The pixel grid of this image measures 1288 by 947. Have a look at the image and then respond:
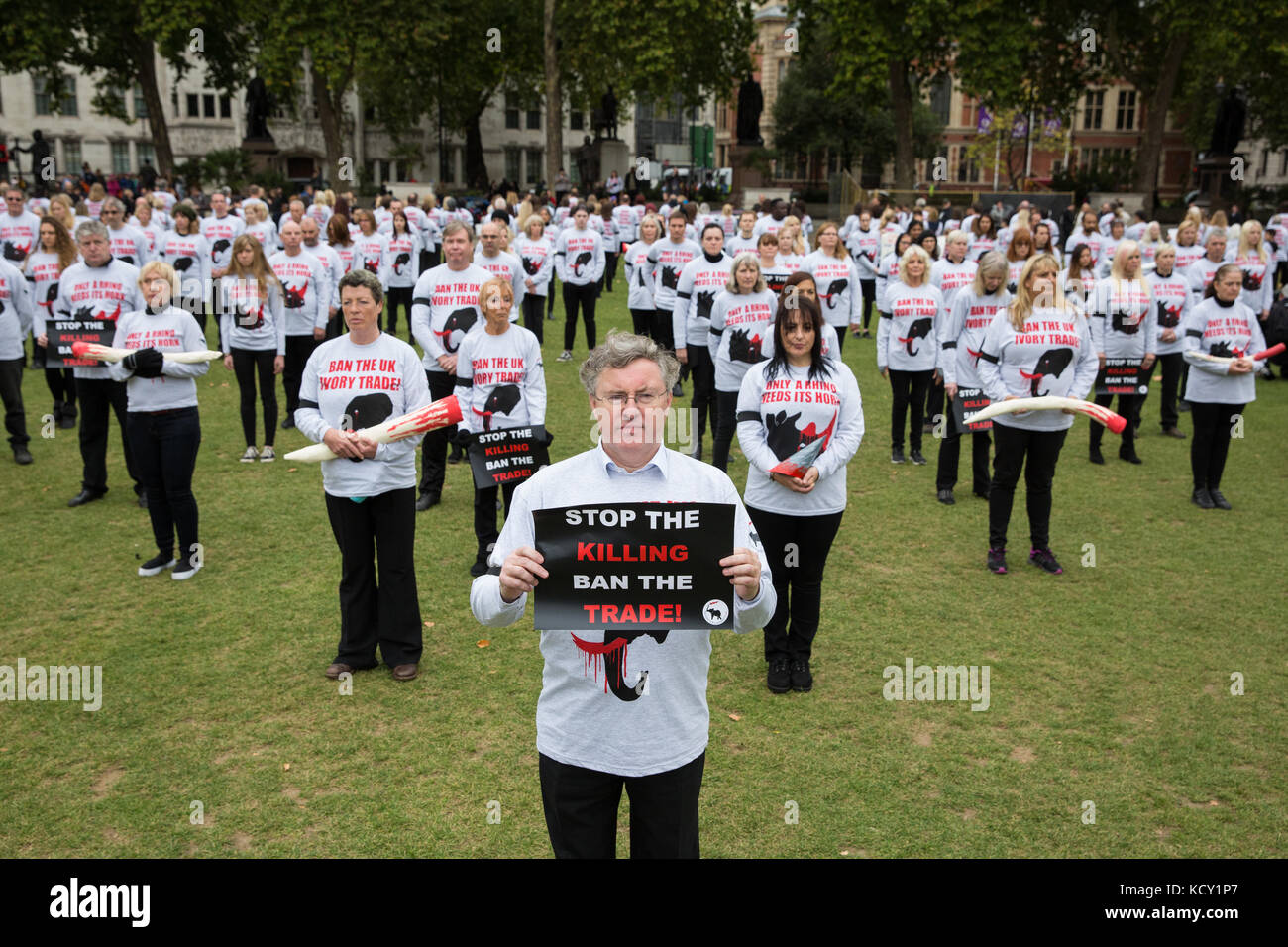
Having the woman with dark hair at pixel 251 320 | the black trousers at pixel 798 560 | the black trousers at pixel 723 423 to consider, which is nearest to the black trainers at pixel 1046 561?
the black trousers at pixel 723 423

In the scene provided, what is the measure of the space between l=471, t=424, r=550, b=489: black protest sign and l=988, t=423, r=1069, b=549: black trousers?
3.54m

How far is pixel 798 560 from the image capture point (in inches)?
241

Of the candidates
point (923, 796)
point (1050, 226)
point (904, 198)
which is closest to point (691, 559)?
point (923, 796)

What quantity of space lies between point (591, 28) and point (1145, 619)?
39.4m

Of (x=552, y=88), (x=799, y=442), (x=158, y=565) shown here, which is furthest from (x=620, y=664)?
(x=552, y=88)

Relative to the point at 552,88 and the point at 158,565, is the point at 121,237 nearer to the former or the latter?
the point at 158,565

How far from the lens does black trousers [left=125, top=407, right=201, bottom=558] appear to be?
771cm

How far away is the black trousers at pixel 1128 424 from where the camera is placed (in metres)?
12.1

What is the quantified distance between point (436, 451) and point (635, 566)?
7.24 metres

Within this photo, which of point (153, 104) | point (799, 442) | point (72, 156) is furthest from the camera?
point (72, 156)

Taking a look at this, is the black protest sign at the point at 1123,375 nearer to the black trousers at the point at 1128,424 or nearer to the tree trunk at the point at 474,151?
the black trousers at the point at 1128,424

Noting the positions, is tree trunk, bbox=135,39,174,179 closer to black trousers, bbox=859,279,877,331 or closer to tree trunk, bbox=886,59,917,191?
tree trunk, bbox=886,59,917,191

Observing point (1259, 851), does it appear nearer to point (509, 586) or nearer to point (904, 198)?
point (509, 586)

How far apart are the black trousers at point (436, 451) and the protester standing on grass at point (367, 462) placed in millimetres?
3422
